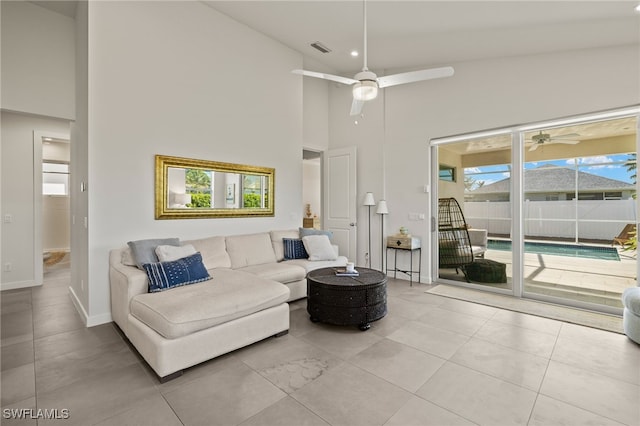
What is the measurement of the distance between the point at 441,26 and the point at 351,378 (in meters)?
4.07

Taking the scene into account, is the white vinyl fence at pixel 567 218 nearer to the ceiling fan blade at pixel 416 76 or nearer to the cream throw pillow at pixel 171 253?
the ceiling fan blade at pixel 416 76

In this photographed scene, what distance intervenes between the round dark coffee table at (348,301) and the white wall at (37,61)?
4.11 meters

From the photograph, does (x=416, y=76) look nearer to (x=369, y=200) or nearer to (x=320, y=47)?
(x=320, y=47)

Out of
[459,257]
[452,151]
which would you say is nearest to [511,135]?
[452,151]

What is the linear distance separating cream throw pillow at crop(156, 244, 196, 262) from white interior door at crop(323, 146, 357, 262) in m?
3.33

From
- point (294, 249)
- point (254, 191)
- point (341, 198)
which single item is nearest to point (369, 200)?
point (341, 198)

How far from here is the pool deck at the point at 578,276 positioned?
3.68 metres

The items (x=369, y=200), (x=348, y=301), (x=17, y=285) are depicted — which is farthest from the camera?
(x=369, y=200)

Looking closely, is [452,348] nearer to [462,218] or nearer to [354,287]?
[354,287]

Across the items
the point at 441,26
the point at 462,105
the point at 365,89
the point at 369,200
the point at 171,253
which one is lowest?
the point at 171,253

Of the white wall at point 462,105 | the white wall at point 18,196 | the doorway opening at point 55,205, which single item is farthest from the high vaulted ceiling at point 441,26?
the doorway opening at point 55,205

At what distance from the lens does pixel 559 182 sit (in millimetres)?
4074

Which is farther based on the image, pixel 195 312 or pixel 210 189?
pixel 210 189

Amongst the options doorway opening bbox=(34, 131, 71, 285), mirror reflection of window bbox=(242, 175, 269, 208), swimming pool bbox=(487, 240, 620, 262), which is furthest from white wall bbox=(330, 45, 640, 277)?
doorway opening bbox=(34, 131, 71, 285)
